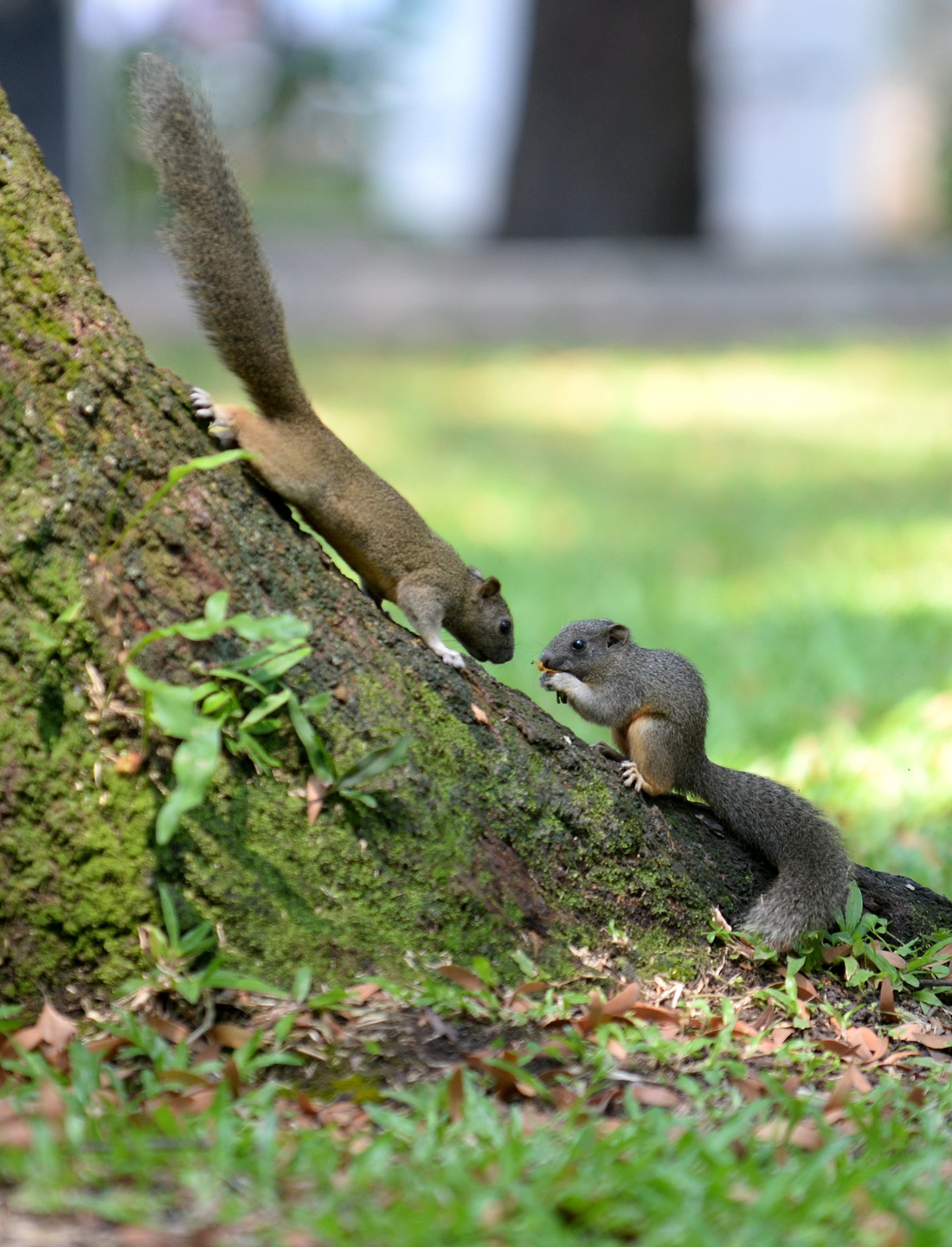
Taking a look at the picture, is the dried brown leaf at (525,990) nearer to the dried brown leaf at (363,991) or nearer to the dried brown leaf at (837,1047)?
the dried brown leaf at (363,991)

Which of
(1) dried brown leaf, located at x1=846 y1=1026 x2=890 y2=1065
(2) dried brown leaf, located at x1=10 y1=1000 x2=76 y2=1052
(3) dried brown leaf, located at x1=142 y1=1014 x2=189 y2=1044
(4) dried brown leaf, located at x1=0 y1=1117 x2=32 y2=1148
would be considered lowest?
(4) dried brown leaf, located at x1=0 y1=1117 x2=32 y2=1148

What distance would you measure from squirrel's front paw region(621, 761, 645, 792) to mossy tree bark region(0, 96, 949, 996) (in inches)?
10.5

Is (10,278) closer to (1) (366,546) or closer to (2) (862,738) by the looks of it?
(1) (366,546)

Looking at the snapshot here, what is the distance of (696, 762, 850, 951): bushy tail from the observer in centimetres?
334

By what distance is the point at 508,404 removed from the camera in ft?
46.5

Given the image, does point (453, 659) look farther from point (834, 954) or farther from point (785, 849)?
point (834, 954)

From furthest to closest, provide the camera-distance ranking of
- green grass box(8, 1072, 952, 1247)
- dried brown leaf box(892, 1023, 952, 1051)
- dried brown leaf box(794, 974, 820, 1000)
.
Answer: dried brown leaf box(794, 974, 820, 1000) → dried brown leaf box(892, 1023, 952, 1051) → green grass box(8, 1072, 952, 1247)

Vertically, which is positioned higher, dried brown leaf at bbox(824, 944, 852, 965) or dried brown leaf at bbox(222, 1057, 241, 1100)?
dried brown leaf at bbox(824, 944, 852, 965)

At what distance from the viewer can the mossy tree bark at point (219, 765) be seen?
110 inches

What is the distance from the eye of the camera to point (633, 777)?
3.68m

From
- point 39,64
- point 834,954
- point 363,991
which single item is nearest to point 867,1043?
point 834,954

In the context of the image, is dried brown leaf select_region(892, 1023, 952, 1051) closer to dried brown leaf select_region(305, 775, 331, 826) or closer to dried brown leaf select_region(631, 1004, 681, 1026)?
dried brown leaf select_region(631, 1004, 681, 1026)

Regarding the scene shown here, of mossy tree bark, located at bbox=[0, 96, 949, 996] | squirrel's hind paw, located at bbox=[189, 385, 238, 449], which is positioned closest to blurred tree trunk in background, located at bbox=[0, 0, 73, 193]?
squirrel's hind paw, located at bbox=[189, 385, 238, 449]

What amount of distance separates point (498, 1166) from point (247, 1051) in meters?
0.56
